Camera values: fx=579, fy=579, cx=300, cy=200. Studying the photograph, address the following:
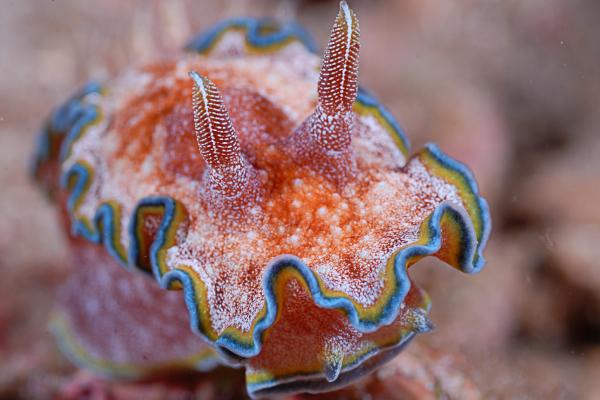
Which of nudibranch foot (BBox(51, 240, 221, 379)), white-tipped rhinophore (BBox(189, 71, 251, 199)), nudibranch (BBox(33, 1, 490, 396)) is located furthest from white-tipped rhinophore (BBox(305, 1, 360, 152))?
nudibranch foot (BBox(51, 240, 221, 379))

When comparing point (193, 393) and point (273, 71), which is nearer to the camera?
point (273, 71)

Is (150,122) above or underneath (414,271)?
above

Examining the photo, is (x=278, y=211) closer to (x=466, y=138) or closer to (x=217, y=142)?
(x=217, y=142)

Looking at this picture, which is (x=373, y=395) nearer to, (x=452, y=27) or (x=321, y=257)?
(x=321, y=257)

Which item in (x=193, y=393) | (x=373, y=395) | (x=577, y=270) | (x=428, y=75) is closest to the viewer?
(x=373, y=395)

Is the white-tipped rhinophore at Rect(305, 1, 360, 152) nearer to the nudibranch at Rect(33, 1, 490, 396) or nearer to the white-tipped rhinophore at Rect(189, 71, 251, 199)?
the nudibranch at Rect(33, 1, 490, 396)

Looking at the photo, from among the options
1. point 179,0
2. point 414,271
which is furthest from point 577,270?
point 179,0

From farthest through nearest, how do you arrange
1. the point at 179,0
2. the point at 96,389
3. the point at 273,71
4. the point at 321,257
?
the point at 179,0
the point at 96,389
the point at 273,71
the point at 321,257

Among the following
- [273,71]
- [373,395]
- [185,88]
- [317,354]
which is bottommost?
[373,395]
